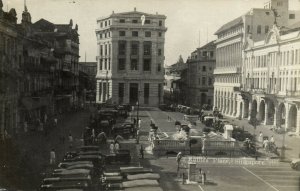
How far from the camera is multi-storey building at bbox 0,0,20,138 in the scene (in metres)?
39.8

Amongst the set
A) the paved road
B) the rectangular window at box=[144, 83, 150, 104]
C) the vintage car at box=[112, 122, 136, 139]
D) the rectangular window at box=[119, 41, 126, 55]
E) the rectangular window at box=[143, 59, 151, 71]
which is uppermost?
the rectangular window at box=[119, 41, 126, 55]

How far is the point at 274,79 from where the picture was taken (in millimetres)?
58969

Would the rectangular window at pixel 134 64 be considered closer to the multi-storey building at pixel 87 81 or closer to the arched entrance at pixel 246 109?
the multi-storey building at pixel 87 81

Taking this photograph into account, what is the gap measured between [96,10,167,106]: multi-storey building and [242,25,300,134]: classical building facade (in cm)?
2591

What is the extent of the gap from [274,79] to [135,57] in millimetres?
41116

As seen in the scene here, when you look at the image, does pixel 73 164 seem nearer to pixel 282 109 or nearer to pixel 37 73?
pixel 37 73

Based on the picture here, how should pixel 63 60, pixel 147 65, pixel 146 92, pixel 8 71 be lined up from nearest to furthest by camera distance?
pixel 8 71
pixel 63 60
pixel 146 92
pixel 147 65

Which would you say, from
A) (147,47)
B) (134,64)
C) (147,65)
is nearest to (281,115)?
(147,65)

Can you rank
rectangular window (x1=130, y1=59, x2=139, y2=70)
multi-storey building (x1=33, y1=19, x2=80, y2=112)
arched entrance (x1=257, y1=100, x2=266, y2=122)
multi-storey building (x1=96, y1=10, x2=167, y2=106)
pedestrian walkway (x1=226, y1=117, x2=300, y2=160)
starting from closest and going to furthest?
pedestrian walkway (x1=226, y1=117, x2=300, y2=160)
arched entrance (x1=257, y1=100, x2=266, y2=122)
multi-storey building (x1=33, y1=19, x2=80, y2=112)
multi-storey building (x1=96, y1=10, x2=167, y2=106)
rectangular window (x1=130, y1=59, x2=139, y2=70)

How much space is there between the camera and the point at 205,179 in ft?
93.1

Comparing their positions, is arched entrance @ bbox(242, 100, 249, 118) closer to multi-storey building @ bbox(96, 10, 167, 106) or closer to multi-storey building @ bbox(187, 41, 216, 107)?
multi-storey building @ bbox(96, 10, 167, 106)

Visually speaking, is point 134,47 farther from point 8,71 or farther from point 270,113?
point 8,71

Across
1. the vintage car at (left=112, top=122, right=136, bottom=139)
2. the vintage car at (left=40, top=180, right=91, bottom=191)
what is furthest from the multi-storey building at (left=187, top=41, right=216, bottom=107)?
the vintage car at (left=40, top=180, right=91, bottom=191)

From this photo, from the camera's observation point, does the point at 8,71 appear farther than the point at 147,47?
No
